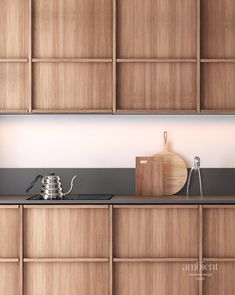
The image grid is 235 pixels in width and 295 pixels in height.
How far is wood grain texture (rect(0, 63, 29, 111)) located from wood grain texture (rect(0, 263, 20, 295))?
3.59 ft

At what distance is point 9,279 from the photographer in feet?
13.2

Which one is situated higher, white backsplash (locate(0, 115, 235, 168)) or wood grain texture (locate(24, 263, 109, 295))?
white backsplash (locate(0, 115, 235, 168))

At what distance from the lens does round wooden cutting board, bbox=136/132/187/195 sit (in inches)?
175

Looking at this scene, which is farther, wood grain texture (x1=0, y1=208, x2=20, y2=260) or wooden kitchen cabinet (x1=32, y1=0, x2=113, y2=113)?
wooden kitchen cabinet (x1=32, y1=0, x2=113, y2=113)

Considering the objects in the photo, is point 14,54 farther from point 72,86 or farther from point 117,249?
point 117,249

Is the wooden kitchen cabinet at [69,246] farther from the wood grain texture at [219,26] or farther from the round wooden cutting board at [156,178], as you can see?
the wood grain texture at [219,26]

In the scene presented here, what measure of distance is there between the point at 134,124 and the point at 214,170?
2.29 ft

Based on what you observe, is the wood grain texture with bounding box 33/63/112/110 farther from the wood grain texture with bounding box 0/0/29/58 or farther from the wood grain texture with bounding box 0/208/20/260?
the wood grain texture with bounding box 0/208/20/260

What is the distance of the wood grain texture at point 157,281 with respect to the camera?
13.2 feet

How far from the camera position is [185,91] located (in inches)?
169

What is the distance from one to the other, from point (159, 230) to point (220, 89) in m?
1.09

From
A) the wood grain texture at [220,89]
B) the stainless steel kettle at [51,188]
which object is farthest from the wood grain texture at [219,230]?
the stainless steel kettle at [51,188]

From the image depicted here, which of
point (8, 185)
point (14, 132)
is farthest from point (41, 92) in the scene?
point (8, 185)

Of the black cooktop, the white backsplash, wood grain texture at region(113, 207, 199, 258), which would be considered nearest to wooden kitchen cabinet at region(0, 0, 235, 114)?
the white backsplash
